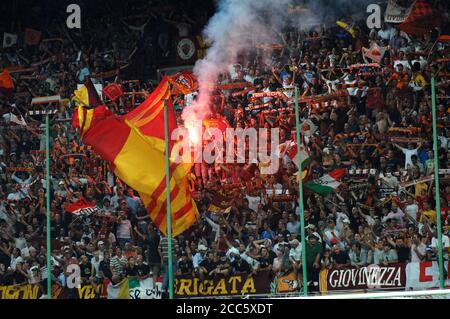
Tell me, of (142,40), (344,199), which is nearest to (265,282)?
(344,199)

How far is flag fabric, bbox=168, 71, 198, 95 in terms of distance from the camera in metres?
20.2

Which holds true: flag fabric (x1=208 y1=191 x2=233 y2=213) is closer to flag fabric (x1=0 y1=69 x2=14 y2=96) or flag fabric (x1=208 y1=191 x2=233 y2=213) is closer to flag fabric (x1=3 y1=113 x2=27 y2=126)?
flag fabric (x1=3 y1=113 x2=27 y2=126)

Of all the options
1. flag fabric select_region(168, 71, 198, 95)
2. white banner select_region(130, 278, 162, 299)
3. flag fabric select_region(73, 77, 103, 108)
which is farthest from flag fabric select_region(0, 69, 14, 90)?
white banner select_region(130, 278, 162, 299)

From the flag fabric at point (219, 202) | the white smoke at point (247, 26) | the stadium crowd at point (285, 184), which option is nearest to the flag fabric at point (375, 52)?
the stadium crowd at point (285, 184)

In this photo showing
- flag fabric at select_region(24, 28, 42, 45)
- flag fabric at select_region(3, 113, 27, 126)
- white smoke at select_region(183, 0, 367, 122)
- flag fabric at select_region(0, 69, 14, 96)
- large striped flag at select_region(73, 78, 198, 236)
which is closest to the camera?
large striped flag at select_region(73, 78, 198, 236)

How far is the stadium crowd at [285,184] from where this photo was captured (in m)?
17.0

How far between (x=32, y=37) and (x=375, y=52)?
8083 millimetres

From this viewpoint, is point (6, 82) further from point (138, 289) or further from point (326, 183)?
point (326, 183)

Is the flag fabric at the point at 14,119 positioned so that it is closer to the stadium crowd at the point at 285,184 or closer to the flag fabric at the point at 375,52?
the stadium crowd at the point at 285,184

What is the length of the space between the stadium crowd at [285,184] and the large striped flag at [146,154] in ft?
2.36

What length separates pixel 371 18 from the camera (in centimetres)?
2045

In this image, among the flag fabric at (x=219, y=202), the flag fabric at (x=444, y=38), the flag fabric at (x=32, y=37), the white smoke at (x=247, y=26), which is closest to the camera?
the flag fabric at (x=219, y=202)

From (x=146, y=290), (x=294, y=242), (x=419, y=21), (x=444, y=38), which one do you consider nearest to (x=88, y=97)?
(x=146, y=290)

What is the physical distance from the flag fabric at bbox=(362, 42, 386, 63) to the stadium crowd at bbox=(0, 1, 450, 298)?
5.5 inches
